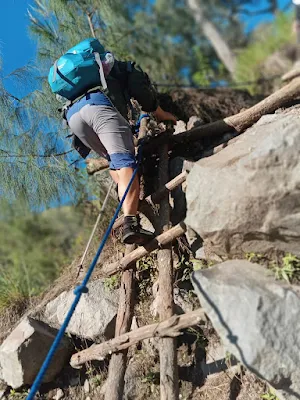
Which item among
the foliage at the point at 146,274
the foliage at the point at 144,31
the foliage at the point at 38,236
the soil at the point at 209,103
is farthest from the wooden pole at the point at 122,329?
the foliage at the point at 38,236

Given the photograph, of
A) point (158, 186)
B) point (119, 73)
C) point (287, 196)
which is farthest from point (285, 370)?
point (119, 73)

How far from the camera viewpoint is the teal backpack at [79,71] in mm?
3131

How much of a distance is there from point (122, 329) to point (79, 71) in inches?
72.9

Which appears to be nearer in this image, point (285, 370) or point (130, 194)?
point (285, 370)

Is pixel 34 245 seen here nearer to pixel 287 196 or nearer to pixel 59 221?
pixel 59 221

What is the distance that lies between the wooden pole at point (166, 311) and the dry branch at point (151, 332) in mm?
95

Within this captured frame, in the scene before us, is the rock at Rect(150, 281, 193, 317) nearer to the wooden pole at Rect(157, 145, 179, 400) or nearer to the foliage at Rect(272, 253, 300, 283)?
the wooden pole at Rect(157, 145, 179, 400)

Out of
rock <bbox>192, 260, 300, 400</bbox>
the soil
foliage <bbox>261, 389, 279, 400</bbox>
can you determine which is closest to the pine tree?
the soil

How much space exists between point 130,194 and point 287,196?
1150mm

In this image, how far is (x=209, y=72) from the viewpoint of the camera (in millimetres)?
12266

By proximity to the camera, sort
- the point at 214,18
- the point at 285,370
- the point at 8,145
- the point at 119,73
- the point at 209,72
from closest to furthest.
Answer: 1. the point at 285,370
2. the point at 119,73
3. the point at 8,145
4. the point at 209,72
5. the point at 214,18

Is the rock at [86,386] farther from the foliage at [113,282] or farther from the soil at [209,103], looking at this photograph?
the soil at [209,103]

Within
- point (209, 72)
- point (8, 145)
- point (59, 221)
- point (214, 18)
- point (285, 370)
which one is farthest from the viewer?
point (214, 18)

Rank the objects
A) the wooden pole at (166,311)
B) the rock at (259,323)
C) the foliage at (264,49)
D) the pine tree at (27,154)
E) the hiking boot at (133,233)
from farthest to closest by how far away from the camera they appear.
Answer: the foliage at (264,49) < the pine tree at (27,154) < the hiking boot at (133,233) < the wooden pole at (166,311) < the rock at (259,323)
